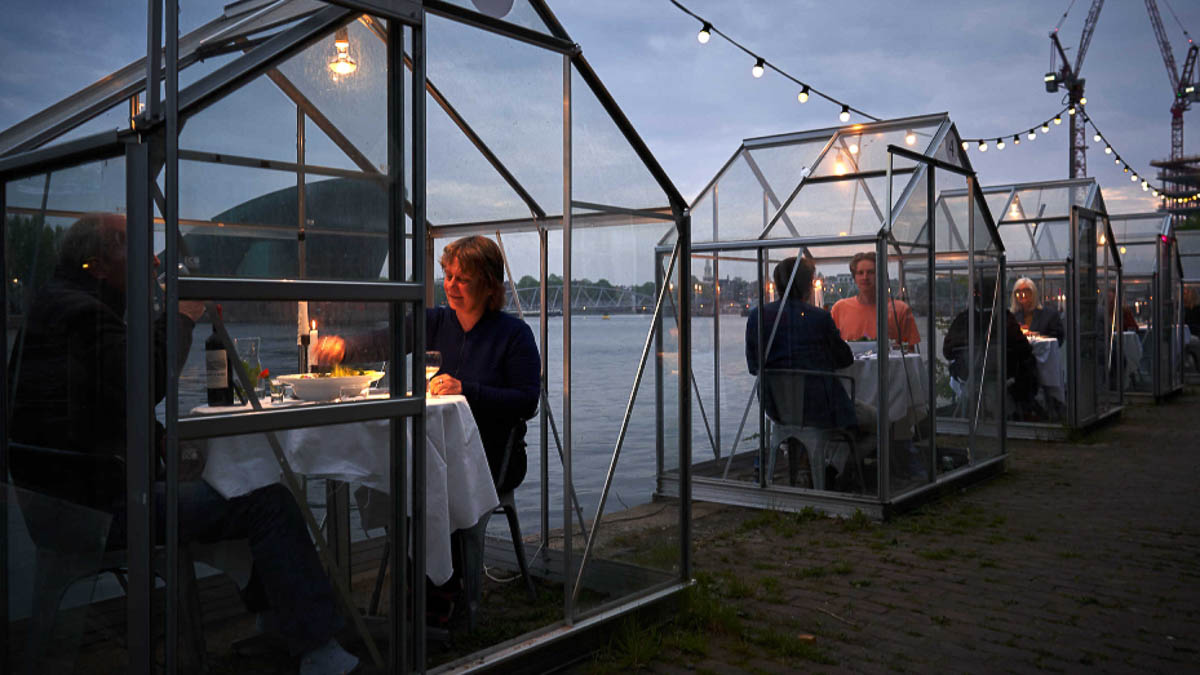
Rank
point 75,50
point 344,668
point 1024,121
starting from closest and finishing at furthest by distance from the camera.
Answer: point 75,50 < point 344,668 < point 1024,121

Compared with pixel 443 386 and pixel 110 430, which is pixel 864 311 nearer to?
pixel 443 386

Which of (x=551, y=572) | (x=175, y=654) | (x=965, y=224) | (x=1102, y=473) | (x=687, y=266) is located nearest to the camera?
(x=175, y=654)

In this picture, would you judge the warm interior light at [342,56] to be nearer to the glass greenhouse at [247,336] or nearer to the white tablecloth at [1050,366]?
the glass greenhouse at [247,336]

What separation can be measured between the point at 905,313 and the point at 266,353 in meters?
5.31

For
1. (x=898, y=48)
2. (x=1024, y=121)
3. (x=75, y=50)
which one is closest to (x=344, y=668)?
(x=75, y=50)

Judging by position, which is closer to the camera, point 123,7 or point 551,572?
point 123,7

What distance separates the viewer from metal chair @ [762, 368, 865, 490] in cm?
708

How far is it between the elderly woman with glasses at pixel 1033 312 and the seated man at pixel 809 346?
5.50 m

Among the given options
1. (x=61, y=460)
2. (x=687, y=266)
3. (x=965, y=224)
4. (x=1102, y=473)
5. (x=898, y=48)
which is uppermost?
(x=898, y=48)

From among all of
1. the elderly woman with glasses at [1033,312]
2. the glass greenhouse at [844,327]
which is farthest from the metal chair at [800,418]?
the elderly woman with glasses at [1033,312]

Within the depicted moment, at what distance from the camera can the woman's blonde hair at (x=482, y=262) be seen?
4617 mm

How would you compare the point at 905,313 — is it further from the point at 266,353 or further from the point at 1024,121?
the point at 1024,121

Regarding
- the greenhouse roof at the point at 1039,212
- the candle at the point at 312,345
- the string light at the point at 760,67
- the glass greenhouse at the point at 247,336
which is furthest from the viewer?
the greenhouse roof at the point at 1039,212

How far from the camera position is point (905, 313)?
720cm
